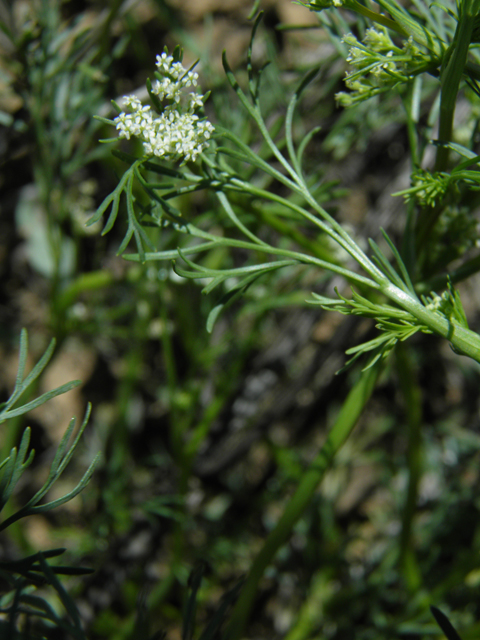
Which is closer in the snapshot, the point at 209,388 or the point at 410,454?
the point at 410,454

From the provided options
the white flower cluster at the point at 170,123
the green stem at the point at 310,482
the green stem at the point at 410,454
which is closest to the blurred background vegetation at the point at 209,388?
the green stem at the point at 410,454

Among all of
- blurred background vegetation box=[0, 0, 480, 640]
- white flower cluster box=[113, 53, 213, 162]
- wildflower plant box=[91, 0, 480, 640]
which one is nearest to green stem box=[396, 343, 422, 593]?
blurred background vegetation box=[0, 0, 480, 640]

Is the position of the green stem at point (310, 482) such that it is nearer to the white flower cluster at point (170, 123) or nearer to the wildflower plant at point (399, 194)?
the wildflower plant at point (399, 194)

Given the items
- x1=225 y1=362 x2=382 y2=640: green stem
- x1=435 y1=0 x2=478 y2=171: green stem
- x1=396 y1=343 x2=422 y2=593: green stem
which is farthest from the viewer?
x1=396 y1=343 x2=422 y2=593: green stem

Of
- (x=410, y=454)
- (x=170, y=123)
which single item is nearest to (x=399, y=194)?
(x=170, y=123)

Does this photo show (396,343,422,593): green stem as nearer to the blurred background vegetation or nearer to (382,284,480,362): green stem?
the blurred background vegetation

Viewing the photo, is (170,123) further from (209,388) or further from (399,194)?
(209,388)
